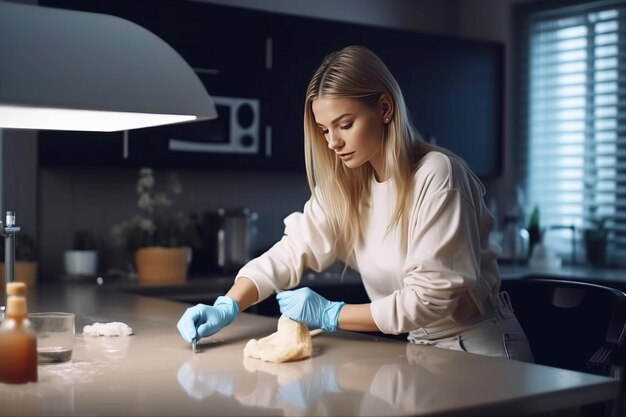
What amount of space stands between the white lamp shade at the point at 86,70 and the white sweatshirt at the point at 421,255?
Answer: 0.54m

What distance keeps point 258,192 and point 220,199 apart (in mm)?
213

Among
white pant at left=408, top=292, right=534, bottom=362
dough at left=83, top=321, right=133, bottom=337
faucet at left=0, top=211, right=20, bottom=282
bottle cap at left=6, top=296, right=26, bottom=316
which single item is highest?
faucet at left=0, top=211, right=20, bottom=282

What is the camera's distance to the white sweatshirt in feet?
6.54

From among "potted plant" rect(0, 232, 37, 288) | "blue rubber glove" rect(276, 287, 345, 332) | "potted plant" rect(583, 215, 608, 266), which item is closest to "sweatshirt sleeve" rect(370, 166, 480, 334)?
"blue rubber glove" rect(276, 287, 345, 332)

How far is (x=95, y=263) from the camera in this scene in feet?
12.8

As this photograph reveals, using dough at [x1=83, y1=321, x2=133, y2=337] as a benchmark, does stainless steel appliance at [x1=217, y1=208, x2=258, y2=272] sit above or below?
above

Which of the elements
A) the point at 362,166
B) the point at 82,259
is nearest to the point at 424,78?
the point at 82,259

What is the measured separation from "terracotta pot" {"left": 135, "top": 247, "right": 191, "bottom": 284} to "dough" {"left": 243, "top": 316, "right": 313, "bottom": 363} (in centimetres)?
206

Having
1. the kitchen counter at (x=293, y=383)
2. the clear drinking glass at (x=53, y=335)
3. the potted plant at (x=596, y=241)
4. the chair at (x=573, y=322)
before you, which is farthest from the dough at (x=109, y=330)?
the potted plant at (x=596, y=241)

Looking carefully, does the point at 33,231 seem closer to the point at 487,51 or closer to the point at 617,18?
the point at 487,51

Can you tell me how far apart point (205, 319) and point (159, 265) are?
5.99 ft

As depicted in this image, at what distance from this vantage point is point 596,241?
454cm

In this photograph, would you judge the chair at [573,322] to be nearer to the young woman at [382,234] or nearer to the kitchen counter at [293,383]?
the young woman at [382,234]

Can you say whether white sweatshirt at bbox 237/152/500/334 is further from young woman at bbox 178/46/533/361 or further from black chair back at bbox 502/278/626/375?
black chair back at bbox 502/278/626/375
